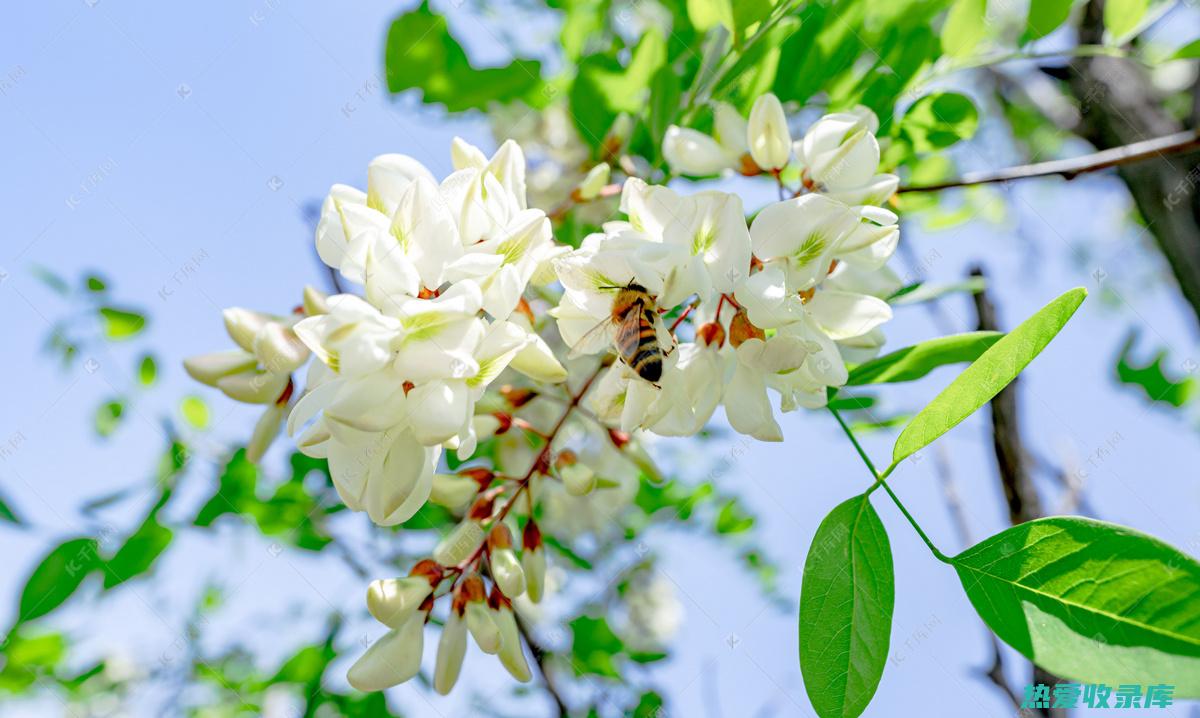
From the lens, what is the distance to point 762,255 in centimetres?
63

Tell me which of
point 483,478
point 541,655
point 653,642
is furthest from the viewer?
point 653,642

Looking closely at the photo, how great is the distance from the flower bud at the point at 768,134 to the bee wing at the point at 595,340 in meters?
0.30

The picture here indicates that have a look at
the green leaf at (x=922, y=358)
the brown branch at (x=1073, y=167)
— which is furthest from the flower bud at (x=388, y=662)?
the brown branch at (x=1073, y=167)

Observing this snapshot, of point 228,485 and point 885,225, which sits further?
point 228,485

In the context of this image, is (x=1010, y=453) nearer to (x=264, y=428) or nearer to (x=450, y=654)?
(x=450, y=654)

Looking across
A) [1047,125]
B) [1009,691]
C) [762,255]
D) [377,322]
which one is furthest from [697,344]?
[1047,125]

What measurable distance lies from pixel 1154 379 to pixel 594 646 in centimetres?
109

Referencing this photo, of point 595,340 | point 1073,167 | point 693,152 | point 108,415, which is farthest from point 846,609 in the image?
point 108,415

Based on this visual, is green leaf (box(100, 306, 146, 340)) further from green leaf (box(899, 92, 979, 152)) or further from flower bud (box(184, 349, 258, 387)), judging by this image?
green leaf (box(899, 92, 979, 152))

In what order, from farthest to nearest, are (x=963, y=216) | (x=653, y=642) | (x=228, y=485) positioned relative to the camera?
(x=653, y=642), (x=963, y=216), (x=228, y=485)

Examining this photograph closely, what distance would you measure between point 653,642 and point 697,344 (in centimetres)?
196

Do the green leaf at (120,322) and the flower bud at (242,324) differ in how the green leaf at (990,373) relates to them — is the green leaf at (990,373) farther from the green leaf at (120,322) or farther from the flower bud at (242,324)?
the green leaf at (120,322)

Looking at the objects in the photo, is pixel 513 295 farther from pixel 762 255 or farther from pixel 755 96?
pixel 755 96

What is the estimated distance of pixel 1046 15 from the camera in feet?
3.13
